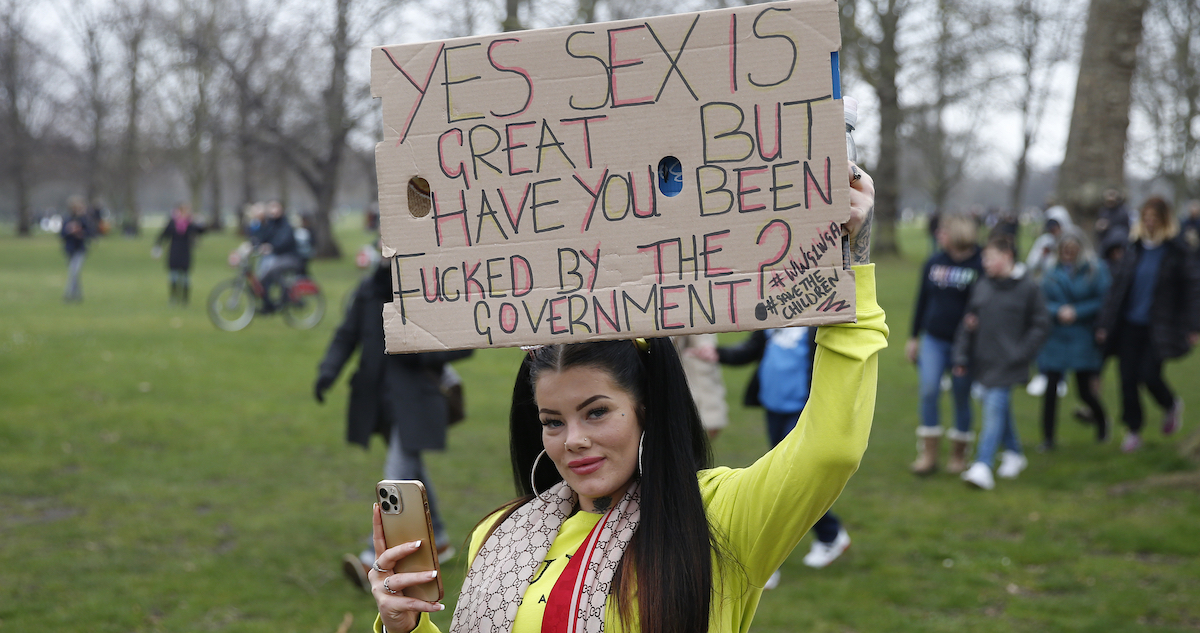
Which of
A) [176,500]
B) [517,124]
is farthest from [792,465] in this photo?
[176,500]

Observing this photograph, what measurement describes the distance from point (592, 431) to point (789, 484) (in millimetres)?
450

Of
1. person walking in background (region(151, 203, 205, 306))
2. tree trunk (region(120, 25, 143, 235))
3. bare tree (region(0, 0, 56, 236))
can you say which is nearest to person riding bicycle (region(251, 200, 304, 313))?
person walking in background (region(151, 203, 205, 306))

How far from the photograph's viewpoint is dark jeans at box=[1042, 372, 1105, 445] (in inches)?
320

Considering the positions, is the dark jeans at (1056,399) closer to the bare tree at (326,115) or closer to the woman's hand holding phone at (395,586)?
the woman's hand holding phone at (395,586)

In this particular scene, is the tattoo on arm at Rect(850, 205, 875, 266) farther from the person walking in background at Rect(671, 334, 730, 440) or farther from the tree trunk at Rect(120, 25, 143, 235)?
the tree trunk at Rect(120, 25, 143, 235)

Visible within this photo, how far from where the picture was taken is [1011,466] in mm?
7500

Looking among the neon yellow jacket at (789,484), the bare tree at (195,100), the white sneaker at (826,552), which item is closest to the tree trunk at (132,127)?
the bare tree at (195,100)

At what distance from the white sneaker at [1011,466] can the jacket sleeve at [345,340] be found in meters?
5.03

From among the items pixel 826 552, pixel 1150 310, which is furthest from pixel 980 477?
pixel 1150 310

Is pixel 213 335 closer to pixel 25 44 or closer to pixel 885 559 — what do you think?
pixel 885 559

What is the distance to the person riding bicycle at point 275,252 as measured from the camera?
611 inches

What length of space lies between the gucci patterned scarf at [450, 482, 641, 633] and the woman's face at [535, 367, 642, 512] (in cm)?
7

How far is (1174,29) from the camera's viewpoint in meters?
27.6

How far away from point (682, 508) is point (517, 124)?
0.85 metres
